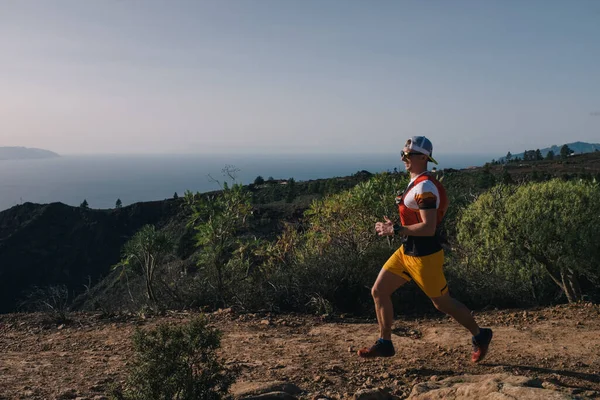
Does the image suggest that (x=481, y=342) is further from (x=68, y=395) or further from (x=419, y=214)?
(x=68, y=395)

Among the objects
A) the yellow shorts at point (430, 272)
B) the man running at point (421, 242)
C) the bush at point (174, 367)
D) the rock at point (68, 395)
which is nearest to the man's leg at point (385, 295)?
the man running at point (421, 242)

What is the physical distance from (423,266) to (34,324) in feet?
18.7

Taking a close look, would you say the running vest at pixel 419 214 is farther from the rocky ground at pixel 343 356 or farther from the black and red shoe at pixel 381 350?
the rocky ground at pixel 343 356

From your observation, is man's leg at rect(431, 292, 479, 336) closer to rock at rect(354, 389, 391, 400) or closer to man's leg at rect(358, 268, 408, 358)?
man's leg at rect(358, 268, 408, 358)

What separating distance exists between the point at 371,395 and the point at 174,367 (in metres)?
1.40

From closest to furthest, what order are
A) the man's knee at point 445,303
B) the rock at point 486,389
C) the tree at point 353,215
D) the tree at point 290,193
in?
the rock at point 486,389 < the man's knee at point 445,303 < the tree at point 353,215 < the tree at point 290,193

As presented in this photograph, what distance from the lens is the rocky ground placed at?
356 centimetres

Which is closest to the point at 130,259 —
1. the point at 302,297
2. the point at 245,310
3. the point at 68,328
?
the point at 68,328

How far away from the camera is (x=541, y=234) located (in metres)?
6.44

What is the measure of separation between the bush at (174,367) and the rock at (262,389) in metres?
0.33

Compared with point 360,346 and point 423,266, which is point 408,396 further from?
point 360,346

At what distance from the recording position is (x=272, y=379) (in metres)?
4.04

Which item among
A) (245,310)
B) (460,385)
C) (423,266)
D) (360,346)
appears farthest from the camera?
(245,310)

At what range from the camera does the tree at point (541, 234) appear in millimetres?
6309
